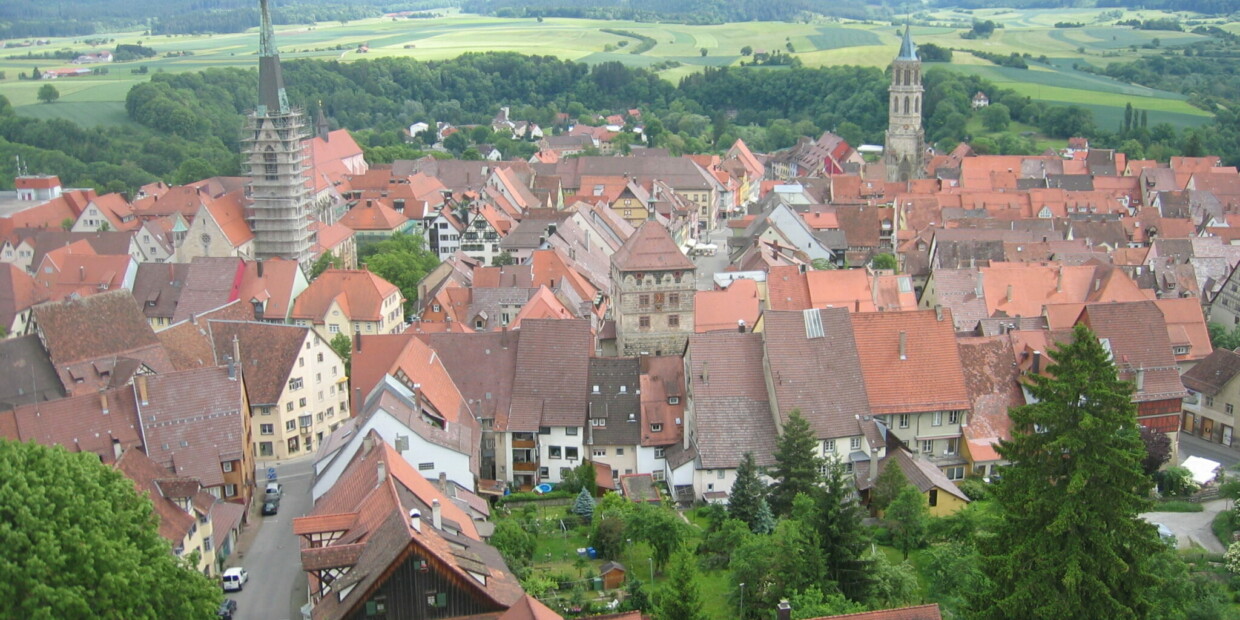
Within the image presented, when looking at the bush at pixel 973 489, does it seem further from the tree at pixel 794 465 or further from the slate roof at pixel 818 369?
the tree at pixel 794 465

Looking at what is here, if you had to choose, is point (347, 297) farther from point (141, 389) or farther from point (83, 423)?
point (83, 423)

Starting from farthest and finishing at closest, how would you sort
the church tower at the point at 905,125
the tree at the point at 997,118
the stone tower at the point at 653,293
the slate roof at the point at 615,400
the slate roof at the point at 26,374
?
the tree at the point at 997,118 → the church tower at the point at 905,125 → the stone tower at the point at 653,293 → the slate roof at the point at 615,400 → the slate roof at the point at 26,374

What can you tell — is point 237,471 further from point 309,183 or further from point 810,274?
point 309,183

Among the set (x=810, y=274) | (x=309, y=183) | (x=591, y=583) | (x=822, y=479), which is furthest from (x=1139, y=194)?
(x=591, y=583)

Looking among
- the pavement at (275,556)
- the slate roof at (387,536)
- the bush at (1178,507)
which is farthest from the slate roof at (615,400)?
the bush at (1178,507)

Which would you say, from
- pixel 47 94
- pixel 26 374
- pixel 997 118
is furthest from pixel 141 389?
pixel 47 94
